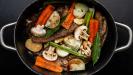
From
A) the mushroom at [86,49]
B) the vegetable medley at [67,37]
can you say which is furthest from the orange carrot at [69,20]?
the mushroom at [86,49]

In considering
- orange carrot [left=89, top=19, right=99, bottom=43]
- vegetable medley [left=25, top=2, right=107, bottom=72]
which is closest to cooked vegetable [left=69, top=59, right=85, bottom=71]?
vegetable medley [left=25, top=2, right=107, bottom=72]

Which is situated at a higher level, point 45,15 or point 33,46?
point 45,15

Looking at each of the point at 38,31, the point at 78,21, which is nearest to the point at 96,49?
the point at 78,21

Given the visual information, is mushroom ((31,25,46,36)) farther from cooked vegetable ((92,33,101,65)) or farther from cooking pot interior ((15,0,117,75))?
cooked vegetable ((92,33,101,65))

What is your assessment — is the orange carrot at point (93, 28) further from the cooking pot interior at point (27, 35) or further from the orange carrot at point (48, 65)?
the orange carrot at point (48, 65)

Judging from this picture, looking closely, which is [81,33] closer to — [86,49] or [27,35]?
[86,49]

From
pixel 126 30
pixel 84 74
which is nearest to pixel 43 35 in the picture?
pixel 84 74

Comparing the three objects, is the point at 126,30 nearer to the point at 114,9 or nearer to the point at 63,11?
the point at 114,9
